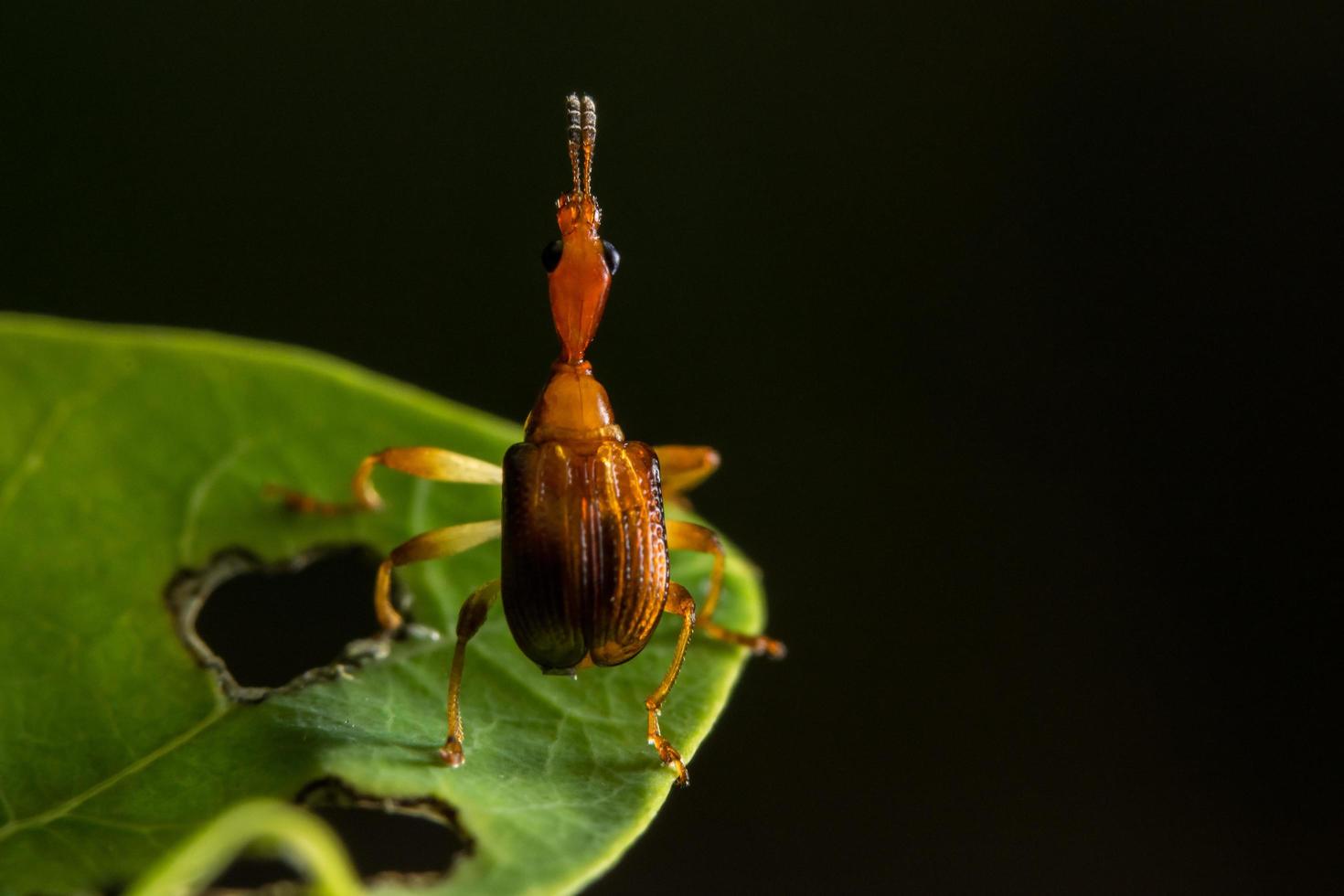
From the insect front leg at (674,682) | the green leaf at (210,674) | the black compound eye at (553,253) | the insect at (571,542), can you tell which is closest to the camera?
the green leaf at (210,674)

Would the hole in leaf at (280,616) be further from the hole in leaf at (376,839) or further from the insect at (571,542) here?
the hole in leaf at (376,839)

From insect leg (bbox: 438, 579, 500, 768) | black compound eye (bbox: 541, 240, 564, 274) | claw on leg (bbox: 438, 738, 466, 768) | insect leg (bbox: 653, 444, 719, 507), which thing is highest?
black compound eye (bbox: 541, 240, 564, 274)

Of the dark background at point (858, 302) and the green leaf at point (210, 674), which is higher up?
the dark background at point (858, 302)

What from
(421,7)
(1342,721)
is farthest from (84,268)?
(1342,721)

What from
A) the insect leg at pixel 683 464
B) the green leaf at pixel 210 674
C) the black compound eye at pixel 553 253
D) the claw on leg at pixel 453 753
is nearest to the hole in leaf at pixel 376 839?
the green leaf at pixel 210 674

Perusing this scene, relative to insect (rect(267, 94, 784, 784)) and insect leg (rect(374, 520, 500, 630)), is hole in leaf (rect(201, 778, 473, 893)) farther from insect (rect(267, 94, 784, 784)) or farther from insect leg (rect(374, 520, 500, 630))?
insect leg (rect(374, 520, 500, 630))

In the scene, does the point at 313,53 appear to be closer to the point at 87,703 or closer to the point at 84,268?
the point at 84,268

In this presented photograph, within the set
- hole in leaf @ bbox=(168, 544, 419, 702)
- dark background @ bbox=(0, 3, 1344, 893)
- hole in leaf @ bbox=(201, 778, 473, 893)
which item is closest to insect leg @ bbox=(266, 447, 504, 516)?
hole in leaf @ bbox=(168, 544, 419, 702)
